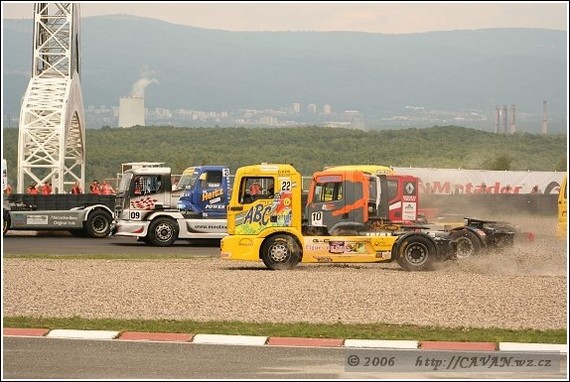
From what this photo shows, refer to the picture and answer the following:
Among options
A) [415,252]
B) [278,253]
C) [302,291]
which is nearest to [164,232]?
[278,253]

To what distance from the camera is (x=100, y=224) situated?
3500cm

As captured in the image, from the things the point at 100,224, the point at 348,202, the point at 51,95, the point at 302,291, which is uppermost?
the point at 51,95

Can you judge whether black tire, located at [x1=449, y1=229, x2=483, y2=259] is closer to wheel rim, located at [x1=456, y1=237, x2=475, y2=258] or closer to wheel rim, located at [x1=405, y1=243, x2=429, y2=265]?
wheel rim, located at [x1=456, y1=237, x2=475, y2=258]

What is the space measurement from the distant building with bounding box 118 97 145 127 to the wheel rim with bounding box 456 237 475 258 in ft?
337

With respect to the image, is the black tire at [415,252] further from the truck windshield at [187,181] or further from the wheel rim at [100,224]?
the wheel rim at [100,224]

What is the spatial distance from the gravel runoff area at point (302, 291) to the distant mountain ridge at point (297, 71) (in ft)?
240

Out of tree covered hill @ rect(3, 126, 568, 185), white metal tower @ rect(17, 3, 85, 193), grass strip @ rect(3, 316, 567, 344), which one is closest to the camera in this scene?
grass strip @ rect(3, 316, 567, 344)

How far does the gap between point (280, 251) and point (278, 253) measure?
0.18 ft

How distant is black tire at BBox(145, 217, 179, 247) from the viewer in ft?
102

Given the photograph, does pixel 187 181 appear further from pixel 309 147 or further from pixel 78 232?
pixel 309 147

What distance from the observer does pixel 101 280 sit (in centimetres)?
1986

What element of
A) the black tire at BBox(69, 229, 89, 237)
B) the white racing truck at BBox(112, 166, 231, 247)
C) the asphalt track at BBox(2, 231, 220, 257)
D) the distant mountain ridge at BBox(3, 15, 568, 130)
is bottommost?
the asphalt track at BBox(2, 231, 220, 257)

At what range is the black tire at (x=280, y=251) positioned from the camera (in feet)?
73.6

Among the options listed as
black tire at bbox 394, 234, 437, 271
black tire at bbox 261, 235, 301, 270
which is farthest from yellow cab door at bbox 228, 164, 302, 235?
black tire at bbox 394, 234, 437, 271
